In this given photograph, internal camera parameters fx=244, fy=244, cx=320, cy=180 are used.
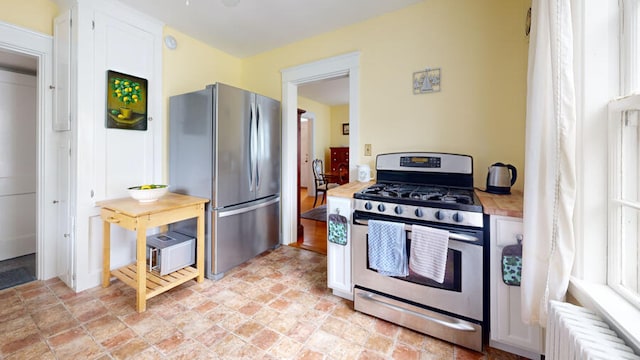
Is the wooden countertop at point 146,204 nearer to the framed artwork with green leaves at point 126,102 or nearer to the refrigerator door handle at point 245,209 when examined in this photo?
the refrigerator door handle at point 245,209

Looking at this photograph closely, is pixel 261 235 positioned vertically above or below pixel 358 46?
below

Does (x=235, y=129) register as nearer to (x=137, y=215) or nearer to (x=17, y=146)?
(x=137, y=215)

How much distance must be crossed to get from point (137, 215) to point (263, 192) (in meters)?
1.25

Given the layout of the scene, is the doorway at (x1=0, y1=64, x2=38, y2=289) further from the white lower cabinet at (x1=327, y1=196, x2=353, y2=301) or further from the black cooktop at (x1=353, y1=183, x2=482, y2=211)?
the black cooktop at (x1=353, y1=183, x2=482, y2=211)

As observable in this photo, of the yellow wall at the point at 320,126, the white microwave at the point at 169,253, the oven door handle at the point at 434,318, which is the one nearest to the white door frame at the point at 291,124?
the white microwave at the point at 169,253

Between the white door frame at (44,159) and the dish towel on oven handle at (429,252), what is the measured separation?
3161mm

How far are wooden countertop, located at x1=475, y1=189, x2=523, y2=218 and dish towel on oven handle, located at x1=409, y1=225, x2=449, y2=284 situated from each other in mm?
285

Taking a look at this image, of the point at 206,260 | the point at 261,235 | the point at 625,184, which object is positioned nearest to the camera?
the point at 625,184

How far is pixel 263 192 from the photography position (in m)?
2.82

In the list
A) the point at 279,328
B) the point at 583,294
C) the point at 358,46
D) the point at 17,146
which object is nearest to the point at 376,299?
the point at 279,328

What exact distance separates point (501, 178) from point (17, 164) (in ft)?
15.6

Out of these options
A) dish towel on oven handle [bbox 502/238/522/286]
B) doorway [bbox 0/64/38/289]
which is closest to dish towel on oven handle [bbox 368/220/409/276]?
dish towel on oven handle [bbox 502/238/522/286]

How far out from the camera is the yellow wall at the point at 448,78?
1920mm

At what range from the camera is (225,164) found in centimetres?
236
